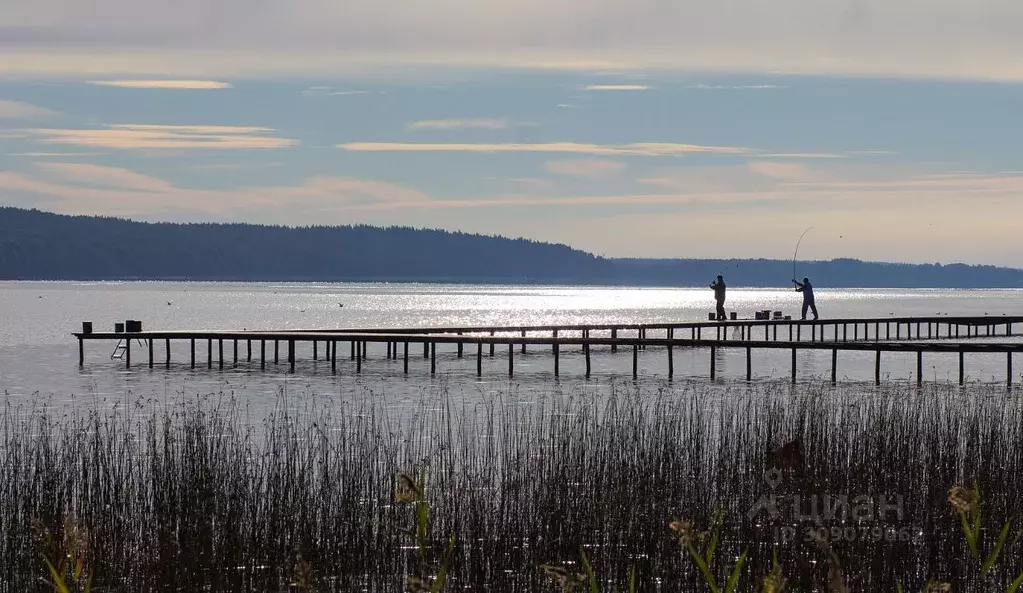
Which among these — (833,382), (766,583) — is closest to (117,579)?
(766,583)

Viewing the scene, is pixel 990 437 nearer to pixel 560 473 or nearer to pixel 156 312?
pixel 560 473

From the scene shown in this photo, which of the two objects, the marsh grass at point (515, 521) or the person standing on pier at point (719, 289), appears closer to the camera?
the marsh grass at point (515, 521)

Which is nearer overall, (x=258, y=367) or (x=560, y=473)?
(x=560, y=473)

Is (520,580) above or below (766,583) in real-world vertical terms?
below

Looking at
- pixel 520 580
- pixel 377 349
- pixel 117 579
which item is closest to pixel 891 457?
pixel 520 580

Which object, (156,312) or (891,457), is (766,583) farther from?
(156,312)

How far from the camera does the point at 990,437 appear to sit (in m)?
13.4

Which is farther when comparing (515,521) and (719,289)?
(719,289)

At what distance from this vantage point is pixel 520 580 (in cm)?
1005

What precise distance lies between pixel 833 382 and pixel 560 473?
2198 centimetres

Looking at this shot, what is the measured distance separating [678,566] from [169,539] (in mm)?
3872

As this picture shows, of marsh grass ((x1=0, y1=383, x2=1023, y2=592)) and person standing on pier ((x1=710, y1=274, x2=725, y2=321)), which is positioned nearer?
marsh grass ((x1=0, y1=383, x2=1023, y2=592))

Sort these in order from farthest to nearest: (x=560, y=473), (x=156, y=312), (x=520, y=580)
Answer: (x=156, y=312) → (x=560, y=473) → (x=520, y=580)

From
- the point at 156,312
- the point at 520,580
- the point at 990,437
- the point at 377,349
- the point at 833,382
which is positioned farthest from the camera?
the point at 156,312
